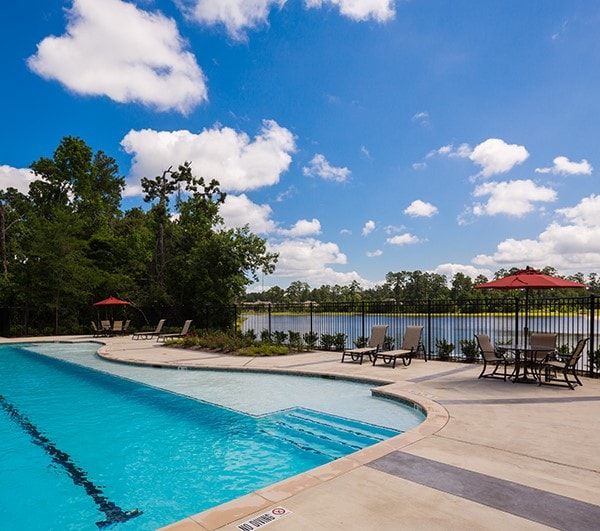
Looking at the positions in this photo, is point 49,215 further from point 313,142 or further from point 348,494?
point 348,494

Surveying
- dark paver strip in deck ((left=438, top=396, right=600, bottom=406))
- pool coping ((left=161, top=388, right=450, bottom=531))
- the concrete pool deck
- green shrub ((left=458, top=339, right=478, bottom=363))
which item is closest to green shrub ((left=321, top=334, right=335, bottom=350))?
green shrub ((left=458, top=339, right=478, bottom=363))

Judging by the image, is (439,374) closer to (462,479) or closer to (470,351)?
(470,351)

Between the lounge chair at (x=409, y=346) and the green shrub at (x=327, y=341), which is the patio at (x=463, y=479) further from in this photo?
the green shrub at (x=327, y=341)

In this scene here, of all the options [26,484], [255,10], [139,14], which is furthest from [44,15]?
[26,484]

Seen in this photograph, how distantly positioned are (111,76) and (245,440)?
11899mm

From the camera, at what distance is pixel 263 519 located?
309 cm

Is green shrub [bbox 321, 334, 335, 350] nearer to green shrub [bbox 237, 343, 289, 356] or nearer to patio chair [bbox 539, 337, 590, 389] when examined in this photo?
green shrub [bbox 237, 343, 289, 356]

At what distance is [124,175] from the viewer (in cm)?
5091

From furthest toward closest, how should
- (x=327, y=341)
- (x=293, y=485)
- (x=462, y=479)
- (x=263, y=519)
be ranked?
(x=327, y=341), (x=462, y=479), (x=293, y=485), (x=263, y=519)

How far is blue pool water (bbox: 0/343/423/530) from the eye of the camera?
4.64 metres

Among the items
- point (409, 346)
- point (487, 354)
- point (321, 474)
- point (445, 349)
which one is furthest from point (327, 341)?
point (321, 474)

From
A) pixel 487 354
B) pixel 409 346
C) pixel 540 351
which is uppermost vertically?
pixel 540 351

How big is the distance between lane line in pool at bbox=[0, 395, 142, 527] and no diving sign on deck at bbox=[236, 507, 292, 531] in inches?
78.9

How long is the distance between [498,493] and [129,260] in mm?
29459
